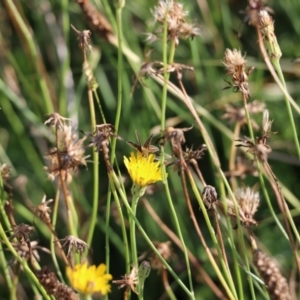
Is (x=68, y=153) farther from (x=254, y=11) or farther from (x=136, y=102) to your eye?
(x=136, y=102)

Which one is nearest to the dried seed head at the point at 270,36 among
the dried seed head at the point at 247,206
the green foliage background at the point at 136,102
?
the dried seed head at the point at 247,206

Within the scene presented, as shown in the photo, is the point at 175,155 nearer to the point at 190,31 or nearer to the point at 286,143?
the point at 190,31

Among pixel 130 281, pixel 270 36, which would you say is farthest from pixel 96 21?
pixel 130 281

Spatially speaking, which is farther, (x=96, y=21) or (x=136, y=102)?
(x=136, y=102)

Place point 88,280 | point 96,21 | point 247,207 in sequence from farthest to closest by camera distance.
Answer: point 96,21 → point 247,207 → point 88,280

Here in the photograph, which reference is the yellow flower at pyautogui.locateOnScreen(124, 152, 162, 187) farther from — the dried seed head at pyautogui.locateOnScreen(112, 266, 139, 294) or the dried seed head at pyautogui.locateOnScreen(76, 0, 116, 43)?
the dried seed head at pyautogui.locateOnScreen(76, 0, 116, 43)

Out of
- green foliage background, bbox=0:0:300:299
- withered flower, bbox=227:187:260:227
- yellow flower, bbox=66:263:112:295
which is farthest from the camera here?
green foliage background, bbox=0:0:300:299

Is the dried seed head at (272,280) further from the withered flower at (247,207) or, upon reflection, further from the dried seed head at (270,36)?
the dried seed head at (270,36)

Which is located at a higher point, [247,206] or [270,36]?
[270,36]

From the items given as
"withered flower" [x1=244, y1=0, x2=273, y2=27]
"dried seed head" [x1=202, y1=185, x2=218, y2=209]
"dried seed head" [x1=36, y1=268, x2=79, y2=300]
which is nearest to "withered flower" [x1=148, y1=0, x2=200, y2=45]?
"withered flower" [x1=244, y1=0, x2=273, y2=27]
